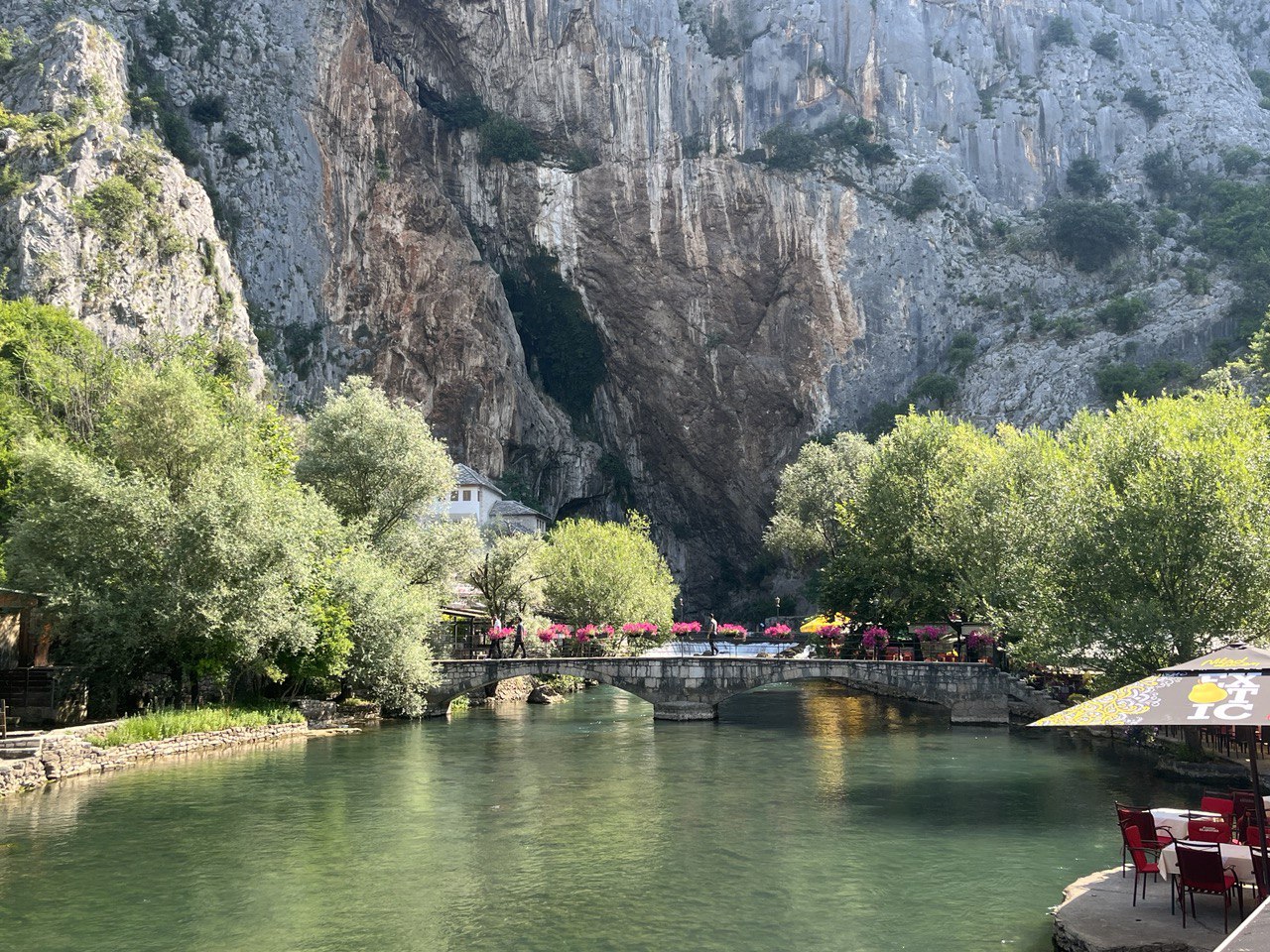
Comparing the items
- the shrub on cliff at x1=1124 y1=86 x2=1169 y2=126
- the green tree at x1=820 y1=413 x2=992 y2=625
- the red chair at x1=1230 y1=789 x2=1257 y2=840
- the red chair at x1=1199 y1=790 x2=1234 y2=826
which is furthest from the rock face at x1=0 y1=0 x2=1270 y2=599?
the red chair at x1=1230 y1=789 x2=1257 y2=840

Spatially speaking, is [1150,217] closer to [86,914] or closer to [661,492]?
[661,492]

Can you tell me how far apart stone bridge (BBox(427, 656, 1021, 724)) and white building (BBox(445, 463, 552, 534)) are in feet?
110

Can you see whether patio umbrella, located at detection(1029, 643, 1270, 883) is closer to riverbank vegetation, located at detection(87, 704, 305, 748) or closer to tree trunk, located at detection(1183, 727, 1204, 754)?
tree trunk, located at detection(1183, 727, 1204, 754)

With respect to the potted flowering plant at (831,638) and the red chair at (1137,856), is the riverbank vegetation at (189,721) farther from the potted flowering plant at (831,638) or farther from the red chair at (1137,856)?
the red chair at (1137,856)

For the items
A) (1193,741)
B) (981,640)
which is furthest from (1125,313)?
(1193,741)

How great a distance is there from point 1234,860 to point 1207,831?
1.77 feet

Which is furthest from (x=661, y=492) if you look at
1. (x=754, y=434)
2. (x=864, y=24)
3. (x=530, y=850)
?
(x=530, y=850)

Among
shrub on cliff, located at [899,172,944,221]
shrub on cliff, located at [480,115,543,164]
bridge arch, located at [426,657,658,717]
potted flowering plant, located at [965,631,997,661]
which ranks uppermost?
shrub on cliff, located at [480,115,543,164]

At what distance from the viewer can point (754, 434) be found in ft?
300

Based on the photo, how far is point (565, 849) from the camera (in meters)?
20.0

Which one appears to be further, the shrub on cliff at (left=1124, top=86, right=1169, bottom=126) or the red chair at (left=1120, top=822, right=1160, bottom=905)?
the shrub on cliff at (left=1124, top=86, right=1169, bottom=126)

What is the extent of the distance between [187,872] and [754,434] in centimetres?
7660

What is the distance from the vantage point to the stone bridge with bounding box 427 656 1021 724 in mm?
41562

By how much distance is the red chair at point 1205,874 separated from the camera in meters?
12.3
